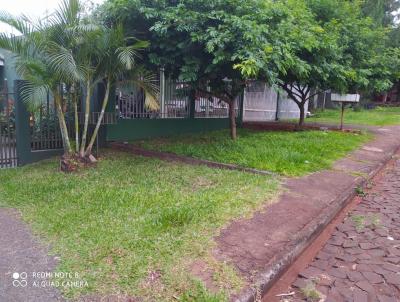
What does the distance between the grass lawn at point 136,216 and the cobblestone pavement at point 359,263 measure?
920mm

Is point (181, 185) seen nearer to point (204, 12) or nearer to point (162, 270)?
point (162, 270)

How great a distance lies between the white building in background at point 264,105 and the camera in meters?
14.9

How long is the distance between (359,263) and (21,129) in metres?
6.25

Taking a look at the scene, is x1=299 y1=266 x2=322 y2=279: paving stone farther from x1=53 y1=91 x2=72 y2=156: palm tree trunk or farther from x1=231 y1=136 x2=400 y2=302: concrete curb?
x1=53 y1=91 x2=72 y2=156: palm tree trunk

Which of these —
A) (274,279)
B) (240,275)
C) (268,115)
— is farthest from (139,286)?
(268,115)

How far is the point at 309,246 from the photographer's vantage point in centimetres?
414

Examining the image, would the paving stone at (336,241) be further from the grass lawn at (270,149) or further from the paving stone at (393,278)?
the grass lawn at (270,149)

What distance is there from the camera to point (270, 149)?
8109 mm

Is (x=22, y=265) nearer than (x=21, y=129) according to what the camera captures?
Yes

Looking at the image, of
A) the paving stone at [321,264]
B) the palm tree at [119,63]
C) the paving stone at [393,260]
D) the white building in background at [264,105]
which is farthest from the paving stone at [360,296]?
the white building in background at [264,105]

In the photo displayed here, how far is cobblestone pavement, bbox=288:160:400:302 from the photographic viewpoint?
3184 millimetres

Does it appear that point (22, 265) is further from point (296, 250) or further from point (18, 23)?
point (18, 23)

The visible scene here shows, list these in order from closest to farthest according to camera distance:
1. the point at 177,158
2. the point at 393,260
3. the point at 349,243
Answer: the point at 393,260 → the point at 349,243 → the point at 177,158

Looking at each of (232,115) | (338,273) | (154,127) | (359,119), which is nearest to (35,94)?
(154,127)
